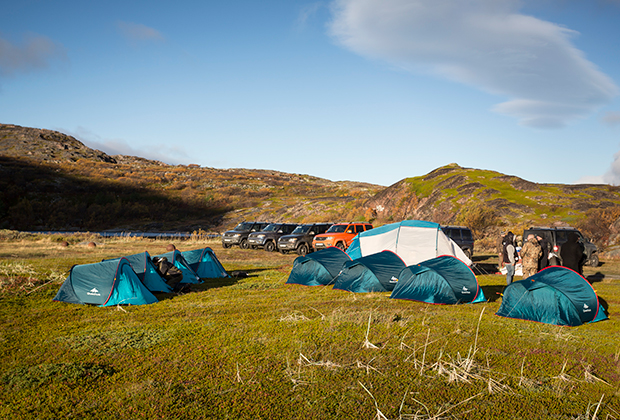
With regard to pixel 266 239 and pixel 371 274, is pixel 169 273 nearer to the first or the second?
pixel 371 274

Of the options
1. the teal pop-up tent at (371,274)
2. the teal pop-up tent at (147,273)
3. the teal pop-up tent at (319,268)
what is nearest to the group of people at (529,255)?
the teal pop-up tent at (371,274)

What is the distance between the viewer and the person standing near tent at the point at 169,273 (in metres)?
12.3

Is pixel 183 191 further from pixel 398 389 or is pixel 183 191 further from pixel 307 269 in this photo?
pixel 398 389

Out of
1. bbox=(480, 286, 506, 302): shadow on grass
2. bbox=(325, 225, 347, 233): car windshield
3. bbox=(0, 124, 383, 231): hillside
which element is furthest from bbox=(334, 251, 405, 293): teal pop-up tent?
bbox=(0, 124, 383, 231): hillside

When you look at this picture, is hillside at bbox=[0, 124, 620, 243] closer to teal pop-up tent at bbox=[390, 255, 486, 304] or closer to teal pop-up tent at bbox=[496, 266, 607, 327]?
teal pop-up tent at bbox=[390, 255, 486, 304]

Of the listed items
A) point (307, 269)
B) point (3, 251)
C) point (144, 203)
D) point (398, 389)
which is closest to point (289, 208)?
point (144, 203)

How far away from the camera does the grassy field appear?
480 centimetres

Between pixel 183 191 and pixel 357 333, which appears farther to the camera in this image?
pixel 183 191

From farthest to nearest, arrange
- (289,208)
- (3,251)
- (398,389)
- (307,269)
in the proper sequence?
(289,208) < (3,251) < (307,269) < (398,389)

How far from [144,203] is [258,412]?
53.6 m

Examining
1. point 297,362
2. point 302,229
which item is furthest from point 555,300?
point 302,229

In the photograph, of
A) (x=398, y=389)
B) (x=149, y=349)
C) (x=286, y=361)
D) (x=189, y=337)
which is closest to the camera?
(x=398, y=389)

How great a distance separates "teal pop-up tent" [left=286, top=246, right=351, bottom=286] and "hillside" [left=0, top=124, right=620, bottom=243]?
19206 millimetres

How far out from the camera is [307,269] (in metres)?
13.6
